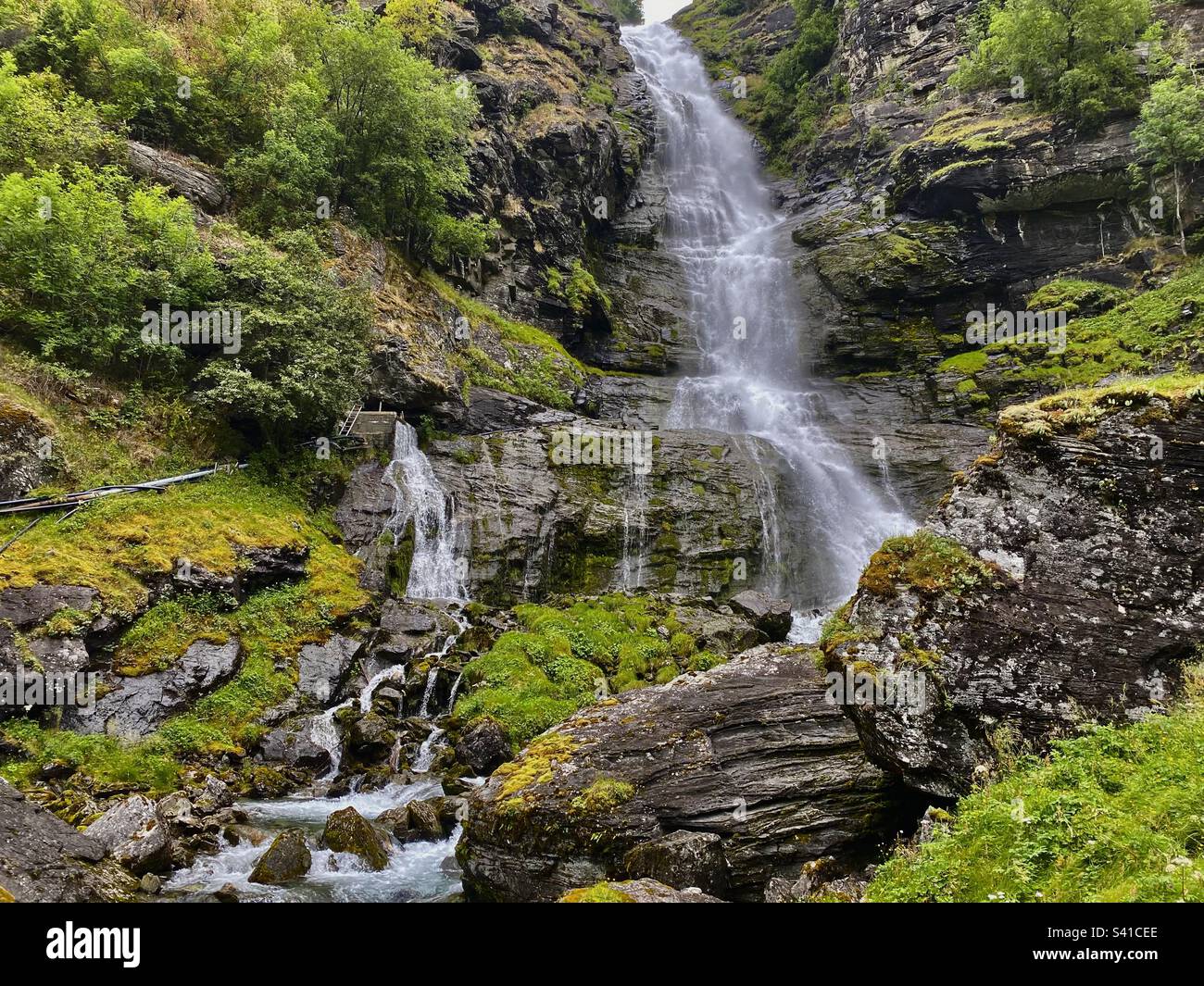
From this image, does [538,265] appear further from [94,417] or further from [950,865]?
[950,865]

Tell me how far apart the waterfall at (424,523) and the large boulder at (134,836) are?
10753 millimetres

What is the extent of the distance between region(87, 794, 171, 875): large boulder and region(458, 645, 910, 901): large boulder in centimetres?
435

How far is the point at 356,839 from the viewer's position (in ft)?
32.4

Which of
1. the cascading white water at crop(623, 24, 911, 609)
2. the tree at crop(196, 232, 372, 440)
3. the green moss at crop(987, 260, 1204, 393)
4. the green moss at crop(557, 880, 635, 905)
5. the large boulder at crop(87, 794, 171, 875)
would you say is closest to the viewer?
the green moss at crop(557, 880, 635, 905)

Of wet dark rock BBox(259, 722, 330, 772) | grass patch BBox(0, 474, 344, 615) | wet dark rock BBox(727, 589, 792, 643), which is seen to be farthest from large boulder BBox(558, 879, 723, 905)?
wet dark rock BBox(727, 589, 792, 643)

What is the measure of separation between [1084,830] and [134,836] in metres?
11.5

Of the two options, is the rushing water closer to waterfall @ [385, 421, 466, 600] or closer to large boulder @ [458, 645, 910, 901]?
large boulder @ [458, 645, 910, 901]

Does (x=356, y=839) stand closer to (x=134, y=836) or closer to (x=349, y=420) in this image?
(x=134, y=836)

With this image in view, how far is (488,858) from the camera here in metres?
8.40

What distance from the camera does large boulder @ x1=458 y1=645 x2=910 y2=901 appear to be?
306 inches

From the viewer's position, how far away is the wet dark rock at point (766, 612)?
2028 centimetres

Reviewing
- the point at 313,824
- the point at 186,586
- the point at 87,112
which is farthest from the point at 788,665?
the point at 87,112

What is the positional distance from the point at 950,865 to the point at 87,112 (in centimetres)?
2720
